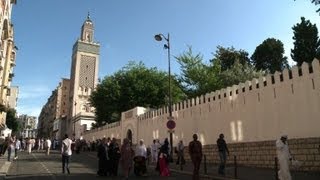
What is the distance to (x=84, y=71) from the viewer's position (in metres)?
102

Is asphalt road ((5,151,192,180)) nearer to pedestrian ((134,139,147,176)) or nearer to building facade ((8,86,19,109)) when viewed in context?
pedestrian ((134,139,147,176))

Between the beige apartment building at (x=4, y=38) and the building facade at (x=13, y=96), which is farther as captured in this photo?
the building facade at (x=13, y=96)

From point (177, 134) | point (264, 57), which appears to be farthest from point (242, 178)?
point (264, 57)

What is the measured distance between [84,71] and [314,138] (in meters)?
89.0

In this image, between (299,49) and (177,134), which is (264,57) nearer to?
(299,49)

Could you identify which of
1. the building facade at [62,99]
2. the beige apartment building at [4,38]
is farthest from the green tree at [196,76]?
the building facade at [62,99]

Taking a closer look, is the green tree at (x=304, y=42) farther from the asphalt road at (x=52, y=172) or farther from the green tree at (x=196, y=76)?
the asphalt road at (x=52, y=172)

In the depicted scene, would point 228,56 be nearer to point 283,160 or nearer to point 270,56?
point 270,56

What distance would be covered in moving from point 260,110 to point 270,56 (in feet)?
139

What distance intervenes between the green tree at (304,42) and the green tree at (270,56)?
33.2 ft

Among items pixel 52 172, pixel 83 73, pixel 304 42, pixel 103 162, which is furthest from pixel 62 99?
pixel 103 162

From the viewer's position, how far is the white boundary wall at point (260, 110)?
1697cm

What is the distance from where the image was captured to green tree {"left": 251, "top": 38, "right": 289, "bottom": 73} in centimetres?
6016

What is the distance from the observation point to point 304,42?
49000mm
